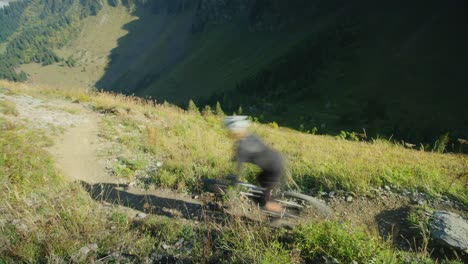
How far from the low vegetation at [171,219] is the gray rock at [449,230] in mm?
688

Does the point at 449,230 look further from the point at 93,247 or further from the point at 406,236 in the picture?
the point at 93,247

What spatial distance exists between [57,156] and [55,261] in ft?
19.0

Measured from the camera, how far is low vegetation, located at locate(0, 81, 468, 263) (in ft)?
16.2

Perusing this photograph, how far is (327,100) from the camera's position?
78375 millimetres

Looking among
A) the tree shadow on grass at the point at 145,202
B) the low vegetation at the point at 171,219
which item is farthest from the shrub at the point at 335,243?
the tree shadow on grass at the point at 145,202

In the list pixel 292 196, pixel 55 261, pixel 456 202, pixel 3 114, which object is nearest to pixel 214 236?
pixel 292 196

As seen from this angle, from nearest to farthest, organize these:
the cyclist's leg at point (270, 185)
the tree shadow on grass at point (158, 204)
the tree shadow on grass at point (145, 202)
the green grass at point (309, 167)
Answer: the cyclist's leg at point (270, 185) < the tree shadow on grass at point (158, 204) < the tree shadow on grass at point (145, 202) < the green grass at point (309, 167)

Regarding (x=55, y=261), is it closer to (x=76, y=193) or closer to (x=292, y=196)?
(x=76, y=193)

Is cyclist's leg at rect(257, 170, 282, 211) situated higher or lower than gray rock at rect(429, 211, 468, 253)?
higher

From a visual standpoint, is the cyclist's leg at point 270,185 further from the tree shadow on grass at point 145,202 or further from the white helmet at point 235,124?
the tree shadow on grass at point 145,202

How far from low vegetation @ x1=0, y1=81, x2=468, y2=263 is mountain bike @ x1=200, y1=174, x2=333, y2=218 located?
65 centimetres

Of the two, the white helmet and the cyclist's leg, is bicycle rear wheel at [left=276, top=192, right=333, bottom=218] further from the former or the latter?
the white helmet

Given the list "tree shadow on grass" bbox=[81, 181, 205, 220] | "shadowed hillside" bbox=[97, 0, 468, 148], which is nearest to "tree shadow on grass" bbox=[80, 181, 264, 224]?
"tree shadow on grass" bbox=[81, 181, 205, 220]

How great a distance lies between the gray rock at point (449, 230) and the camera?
5.01 meters
